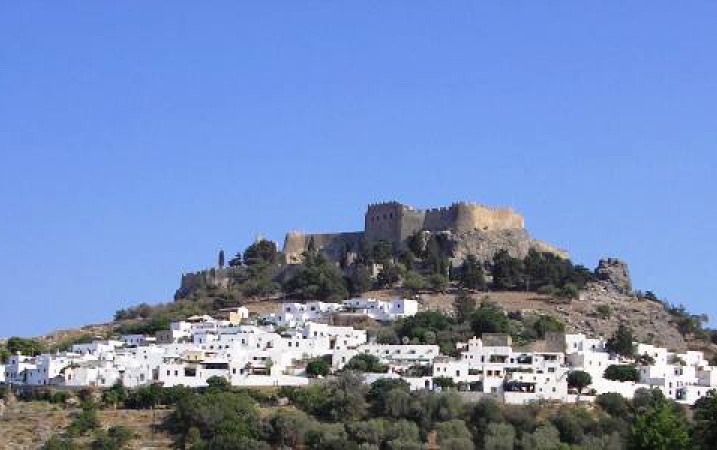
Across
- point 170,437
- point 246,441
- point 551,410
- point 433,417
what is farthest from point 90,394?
point 551,410

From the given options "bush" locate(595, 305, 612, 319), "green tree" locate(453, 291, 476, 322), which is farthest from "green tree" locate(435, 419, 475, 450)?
"bush" locate(595, 305, 612, 319)

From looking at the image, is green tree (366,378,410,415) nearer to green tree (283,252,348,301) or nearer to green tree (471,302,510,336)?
green tree (471,302,510,336)

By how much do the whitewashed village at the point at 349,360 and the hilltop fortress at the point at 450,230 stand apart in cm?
1244

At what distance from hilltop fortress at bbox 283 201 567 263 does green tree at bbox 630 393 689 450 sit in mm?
32013

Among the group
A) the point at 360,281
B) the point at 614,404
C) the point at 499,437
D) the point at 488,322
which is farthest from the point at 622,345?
the point at 360,281

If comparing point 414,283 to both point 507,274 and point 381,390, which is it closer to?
point 507,274

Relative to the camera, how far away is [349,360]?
59750mm

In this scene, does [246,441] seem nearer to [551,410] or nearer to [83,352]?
[551,410]

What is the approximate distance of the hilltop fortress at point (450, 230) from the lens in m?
76.9

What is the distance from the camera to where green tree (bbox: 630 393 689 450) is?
42719 millimetres

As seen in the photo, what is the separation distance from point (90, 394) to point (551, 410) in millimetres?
16764

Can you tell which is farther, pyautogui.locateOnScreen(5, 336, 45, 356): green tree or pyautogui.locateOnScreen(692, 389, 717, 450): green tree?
pyautogui.locateOnScreen(5, 336, 45, 356): green tree

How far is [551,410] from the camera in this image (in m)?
53.9

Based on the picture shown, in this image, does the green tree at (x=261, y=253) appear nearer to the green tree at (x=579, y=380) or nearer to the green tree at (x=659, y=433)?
the green tree at (x=579, y=380)
